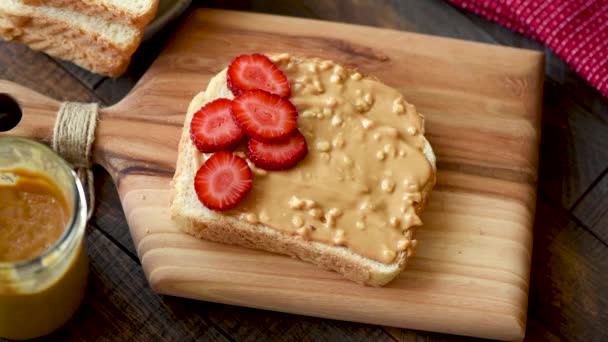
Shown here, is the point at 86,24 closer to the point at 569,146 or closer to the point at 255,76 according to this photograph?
the point at 255,76

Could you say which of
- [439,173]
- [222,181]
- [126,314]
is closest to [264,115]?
[222,181]

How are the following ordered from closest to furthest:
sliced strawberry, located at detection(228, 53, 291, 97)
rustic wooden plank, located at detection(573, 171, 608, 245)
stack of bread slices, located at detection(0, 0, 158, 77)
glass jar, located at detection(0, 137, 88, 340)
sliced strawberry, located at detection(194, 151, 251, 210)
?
glass jar, located at detection(0, 137, 88, 340), sliced strawberry, located at detection(194, 151, 251, 210), sliced strawberry, located at detection(228, 53, 291, 97), stack of bread slices, located at detection(0, 0, 158, 77), rustic wooden plank, located at detection(573, 171, 608, 245)

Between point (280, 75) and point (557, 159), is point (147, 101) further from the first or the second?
point (557, 159)

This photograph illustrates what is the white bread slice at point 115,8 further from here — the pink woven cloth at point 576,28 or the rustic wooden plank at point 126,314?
the pink woven cloth at point 576,28

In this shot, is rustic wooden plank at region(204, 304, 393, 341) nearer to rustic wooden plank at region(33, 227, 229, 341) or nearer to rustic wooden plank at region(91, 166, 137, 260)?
rustic wooden plank at region(33, 227, 229, 341)

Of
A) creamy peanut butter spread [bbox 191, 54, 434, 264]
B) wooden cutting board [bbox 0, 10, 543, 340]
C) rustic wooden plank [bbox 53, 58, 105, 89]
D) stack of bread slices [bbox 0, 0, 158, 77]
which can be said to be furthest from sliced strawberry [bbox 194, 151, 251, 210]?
rustic wooden plank [bbox 53, 58, 105, 89]

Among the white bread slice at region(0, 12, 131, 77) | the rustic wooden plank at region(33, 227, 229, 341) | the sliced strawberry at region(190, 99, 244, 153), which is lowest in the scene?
the rustic wooden plank at region(33, 227, 229, 341)

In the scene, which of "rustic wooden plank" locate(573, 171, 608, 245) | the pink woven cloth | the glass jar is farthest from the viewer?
the pink woven cloth

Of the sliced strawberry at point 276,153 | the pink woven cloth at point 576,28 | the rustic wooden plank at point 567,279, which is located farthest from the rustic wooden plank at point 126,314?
Answer: the pink woven cloth at point 576,28
